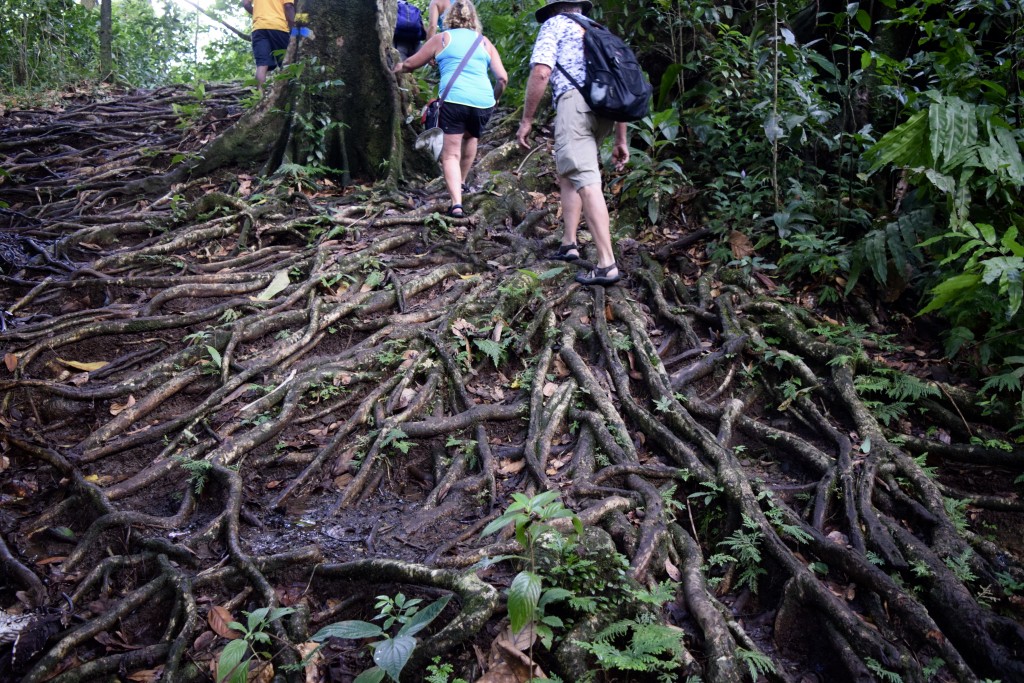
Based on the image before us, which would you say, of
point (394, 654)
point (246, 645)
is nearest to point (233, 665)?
point (246, 645)

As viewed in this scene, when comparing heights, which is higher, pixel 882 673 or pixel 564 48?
pixel 564 48

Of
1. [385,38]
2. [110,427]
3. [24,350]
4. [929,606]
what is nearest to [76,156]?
[385,38]

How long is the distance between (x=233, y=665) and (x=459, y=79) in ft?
17.8

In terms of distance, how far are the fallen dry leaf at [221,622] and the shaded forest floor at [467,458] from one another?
12 mm

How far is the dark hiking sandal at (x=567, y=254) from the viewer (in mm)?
5965

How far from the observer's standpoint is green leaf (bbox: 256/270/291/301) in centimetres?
543

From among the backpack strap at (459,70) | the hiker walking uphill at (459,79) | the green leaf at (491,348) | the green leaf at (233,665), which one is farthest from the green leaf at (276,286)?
the green leaf at (233,665)

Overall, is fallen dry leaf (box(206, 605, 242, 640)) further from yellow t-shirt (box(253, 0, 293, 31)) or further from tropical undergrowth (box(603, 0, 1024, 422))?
yellow t-shirt (box(253, 0, 293, 31))

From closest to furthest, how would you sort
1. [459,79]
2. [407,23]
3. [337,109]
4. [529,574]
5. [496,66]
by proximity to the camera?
1. [529,574]
2. [459,79]
3. [496,66]
4. [337,109]
5. [407,23]

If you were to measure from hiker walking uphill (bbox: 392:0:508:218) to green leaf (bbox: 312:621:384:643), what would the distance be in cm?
471

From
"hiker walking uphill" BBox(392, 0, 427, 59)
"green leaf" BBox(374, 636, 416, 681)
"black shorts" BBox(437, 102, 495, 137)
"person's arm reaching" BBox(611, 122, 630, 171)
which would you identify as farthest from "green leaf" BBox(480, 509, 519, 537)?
"hiker walking uphill" BBox(392, 0, 427, 59)

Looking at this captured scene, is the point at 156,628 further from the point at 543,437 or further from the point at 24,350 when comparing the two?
the point at 24,350

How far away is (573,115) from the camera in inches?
208

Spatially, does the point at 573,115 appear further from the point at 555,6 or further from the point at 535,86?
the point at 555,6
